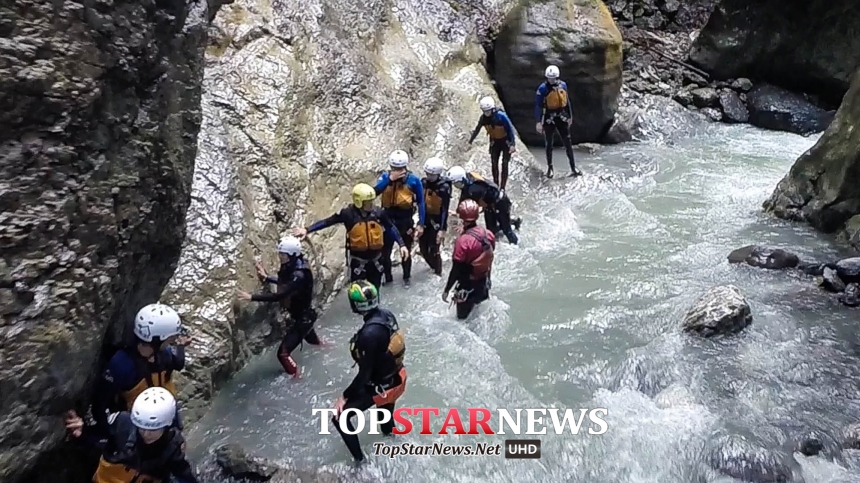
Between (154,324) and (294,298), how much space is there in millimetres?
2269

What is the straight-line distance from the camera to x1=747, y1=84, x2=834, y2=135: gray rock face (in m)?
18.2

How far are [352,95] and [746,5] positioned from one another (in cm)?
1292

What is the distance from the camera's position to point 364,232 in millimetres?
7996

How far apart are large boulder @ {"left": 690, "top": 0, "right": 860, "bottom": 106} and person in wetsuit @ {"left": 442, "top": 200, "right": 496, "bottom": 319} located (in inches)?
560

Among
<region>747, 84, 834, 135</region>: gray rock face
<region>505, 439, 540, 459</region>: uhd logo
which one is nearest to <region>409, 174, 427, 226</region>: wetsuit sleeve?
<region>505, 439, 540, 459</region>: uhd logo

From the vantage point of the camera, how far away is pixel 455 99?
43.8 feet

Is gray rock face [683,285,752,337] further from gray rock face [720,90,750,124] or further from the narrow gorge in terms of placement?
gray rock face [720,90,750,124]

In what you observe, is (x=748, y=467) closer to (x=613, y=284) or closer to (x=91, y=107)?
(x=613, y=284)

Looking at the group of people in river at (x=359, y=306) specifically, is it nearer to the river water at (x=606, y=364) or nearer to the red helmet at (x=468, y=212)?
the red helmet at (x=468, y=212)

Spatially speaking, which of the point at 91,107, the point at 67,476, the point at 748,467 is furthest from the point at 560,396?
the point at 91,107

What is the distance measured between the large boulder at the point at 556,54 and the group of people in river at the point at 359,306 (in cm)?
191

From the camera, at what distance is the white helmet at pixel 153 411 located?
442 centimetres

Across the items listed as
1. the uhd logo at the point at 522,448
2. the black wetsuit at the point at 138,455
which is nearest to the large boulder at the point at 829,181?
the uhd logo at the point at 522,448

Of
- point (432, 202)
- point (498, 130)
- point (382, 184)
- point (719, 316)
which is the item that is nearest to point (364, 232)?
point (382, 184)
